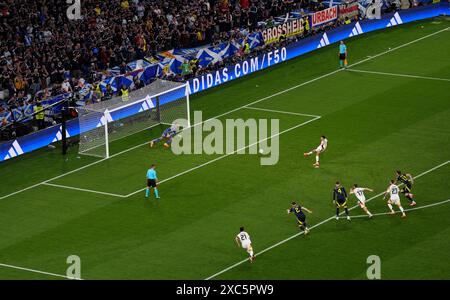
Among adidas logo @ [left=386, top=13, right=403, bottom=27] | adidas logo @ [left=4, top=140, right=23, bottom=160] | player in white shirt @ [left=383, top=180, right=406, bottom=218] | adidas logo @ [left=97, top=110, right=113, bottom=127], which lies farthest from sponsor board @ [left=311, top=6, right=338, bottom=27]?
player in white shirt @ [left=383, top=180, right=406, bottom=218]

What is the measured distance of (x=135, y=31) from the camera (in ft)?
220

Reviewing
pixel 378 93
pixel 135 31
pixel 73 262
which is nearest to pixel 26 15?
pixel 135 31

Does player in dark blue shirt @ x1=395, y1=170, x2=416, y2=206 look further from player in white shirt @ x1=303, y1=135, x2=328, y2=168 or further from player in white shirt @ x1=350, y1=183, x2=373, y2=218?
player in white shirt @ x1=303, y1=135, x2=328, y2=168

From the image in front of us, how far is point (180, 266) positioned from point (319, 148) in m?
13.0

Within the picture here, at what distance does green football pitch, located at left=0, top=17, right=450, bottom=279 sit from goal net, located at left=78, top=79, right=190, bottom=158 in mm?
707

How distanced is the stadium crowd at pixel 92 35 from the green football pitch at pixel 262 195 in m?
4.64

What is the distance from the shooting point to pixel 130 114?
59.1m

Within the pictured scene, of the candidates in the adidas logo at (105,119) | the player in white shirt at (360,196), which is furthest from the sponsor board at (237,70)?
the player in white shirt at (360,196)

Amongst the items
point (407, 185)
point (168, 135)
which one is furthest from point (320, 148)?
point (168, 135)

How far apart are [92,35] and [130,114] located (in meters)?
8.19

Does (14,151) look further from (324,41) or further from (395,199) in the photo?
(324,41)

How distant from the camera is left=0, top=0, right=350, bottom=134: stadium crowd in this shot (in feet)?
197

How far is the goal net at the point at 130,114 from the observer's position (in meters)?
56.2

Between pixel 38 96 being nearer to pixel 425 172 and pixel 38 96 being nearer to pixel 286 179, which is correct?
pixel 286 179
